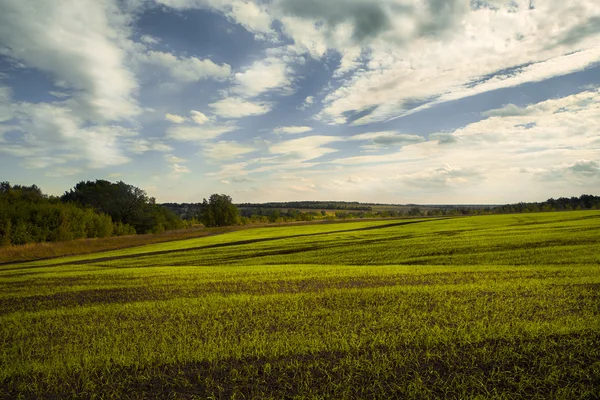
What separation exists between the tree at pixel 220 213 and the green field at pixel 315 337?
101736 mm

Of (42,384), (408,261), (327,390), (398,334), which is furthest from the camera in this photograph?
(408,261)

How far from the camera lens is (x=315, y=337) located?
30.1ft

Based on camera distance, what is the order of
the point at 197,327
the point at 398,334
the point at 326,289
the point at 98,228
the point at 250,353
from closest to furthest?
the point at 250,353
the point at 398,334
the point at 197,327
the point at 326,289
the point at 98,228

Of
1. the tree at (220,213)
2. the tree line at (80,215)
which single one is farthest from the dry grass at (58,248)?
the tree at (220,213)

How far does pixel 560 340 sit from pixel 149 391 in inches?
378

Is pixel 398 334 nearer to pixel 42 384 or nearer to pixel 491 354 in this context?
pixel 491 354

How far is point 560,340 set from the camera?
27.5 ft

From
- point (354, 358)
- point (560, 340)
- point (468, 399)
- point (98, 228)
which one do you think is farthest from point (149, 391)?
point (98, 228)

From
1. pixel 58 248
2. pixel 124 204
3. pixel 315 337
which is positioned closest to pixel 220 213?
pixel 124 204

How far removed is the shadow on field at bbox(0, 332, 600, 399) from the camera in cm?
639

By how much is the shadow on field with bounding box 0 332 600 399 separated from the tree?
113524 millimetres

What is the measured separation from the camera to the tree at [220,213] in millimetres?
119625

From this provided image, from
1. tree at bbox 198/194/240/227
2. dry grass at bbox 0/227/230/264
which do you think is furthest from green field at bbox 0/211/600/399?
tree at bbox 198/194/240/227

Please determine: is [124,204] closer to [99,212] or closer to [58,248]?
[99,212]
